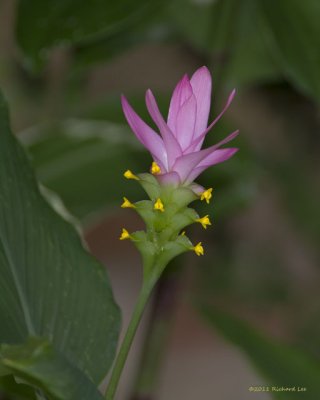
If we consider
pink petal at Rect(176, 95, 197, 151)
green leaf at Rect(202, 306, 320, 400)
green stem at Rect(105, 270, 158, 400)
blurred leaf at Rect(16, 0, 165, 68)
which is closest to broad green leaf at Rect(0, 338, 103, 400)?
green stem at Rect(105, 270, 158, 400)

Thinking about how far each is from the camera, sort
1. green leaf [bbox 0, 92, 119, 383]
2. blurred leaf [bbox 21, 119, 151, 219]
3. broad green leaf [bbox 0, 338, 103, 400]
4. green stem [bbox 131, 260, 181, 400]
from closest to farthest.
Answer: broad green leaf [bbox 0, 338, 103, 400], green leaf [bbox 0, 92, 119, 383], green stem [bbox 131, 260, 181, 400], blurred leaf [bbox 21, 119, 151, 219]

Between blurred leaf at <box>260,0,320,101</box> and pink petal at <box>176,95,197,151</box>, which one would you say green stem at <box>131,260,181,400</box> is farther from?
pink petal at <box>176,95,197,151</box>

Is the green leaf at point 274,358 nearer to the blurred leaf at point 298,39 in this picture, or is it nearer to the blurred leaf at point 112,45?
the blurred leaf at point 298,39

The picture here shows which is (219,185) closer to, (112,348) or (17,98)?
(112,348)

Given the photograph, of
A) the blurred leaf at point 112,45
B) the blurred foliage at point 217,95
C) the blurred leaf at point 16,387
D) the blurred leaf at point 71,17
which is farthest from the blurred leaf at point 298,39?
the blurred leaf at point 16,387

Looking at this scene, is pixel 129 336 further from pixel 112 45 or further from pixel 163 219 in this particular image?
pixel 112 45

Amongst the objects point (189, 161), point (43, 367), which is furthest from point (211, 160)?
point (43, 367)
